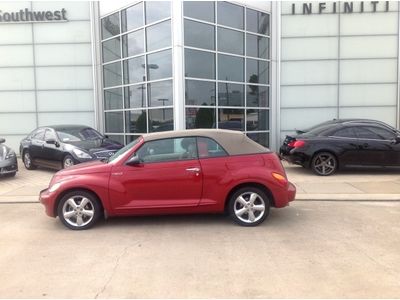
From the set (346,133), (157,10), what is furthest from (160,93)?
(346,133)

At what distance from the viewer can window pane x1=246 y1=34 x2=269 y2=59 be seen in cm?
1595

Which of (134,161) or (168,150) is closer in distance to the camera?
(134,161)

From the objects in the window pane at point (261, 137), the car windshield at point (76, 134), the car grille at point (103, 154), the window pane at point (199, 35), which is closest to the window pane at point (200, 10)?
the window pane at point (199, 35)

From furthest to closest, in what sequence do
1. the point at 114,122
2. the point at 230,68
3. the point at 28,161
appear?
the point at 114,122 → the point at 230,68 → the point at 28,161

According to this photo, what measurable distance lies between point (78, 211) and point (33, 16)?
13294 millimetres

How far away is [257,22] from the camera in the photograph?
16.1 metres

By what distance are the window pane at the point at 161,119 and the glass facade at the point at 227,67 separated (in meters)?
0.59

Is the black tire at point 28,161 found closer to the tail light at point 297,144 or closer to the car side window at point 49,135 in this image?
the car side window at point 49,135

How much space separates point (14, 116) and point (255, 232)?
573 inches

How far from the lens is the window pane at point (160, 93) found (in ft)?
46.2

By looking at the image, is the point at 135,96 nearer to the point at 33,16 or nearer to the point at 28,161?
the point at 28,161

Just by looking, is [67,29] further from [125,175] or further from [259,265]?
[259,265]

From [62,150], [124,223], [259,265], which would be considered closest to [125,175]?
[124,223]

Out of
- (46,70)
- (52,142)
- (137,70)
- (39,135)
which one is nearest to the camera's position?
(52,142)
